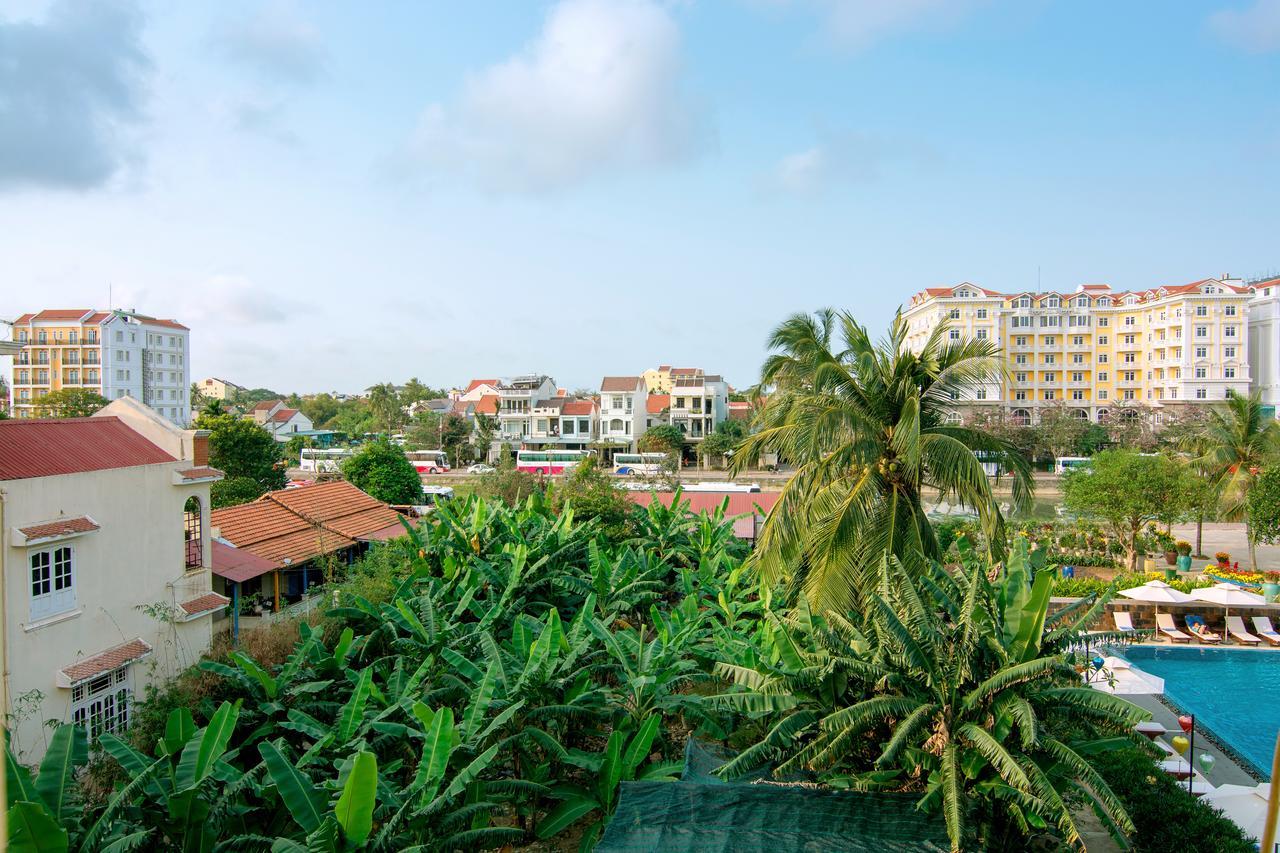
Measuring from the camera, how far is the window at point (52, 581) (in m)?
10.9

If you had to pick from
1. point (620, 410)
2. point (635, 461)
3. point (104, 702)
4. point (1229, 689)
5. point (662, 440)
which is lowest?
point (1229, 689)

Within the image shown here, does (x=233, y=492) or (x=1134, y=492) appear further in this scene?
(x=233, y=492)

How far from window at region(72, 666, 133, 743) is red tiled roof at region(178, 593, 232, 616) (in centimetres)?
137

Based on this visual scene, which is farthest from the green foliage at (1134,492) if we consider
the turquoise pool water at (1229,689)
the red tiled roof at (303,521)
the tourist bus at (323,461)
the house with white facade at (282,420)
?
the house with white facade at (282,420)

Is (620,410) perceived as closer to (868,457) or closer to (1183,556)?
(1183,556)

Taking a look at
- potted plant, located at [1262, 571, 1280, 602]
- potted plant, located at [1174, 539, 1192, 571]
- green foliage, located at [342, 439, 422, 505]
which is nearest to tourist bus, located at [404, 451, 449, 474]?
green foliage, located at [342, 439, 422, 505]

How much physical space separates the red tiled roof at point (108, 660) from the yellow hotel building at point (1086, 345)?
5664 centimetres

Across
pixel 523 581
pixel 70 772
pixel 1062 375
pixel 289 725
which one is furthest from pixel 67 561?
pixel 1062 375

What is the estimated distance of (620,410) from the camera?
203ft

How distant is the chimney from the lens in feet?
47.1

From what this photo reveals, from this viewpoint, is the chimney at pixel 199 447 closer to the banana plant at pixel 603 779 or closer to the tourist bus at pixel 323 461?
the banana plant at pixel 603 779

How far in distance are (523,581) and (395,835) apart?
28.9 feet

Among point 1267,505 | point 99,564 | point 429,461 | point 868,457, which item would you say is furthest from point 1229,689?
point 429,461

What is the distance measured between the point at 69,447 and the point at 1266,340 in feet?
260
